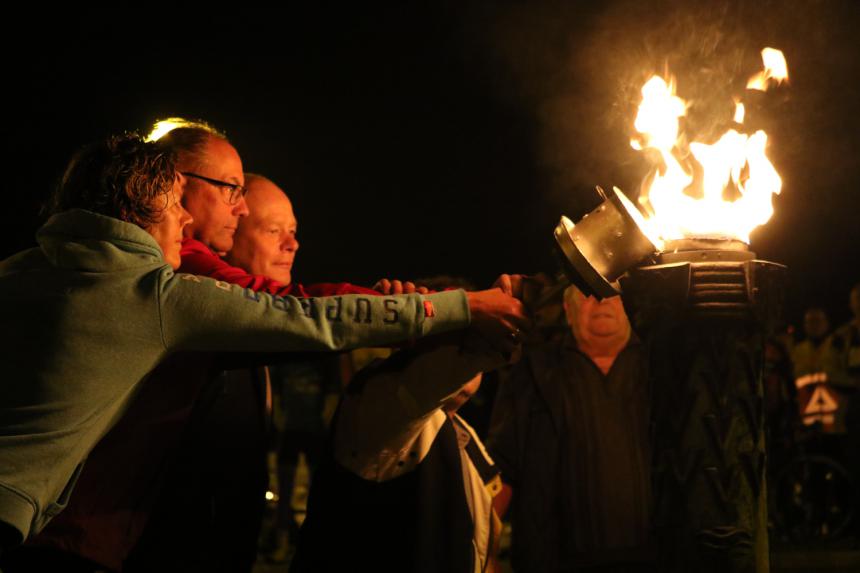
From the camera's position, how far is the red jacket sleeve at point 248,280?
238 cm

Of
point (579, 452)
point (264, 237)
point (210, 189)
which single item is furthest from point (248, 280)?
point (579, 452)

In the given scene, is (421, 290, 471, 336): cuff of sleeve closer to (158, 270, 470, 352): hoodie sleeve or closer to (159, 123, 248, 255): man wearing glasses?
(158, 270, 470, 352): hoodie sleeve

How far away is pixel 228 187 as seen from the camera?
2828 millimetres

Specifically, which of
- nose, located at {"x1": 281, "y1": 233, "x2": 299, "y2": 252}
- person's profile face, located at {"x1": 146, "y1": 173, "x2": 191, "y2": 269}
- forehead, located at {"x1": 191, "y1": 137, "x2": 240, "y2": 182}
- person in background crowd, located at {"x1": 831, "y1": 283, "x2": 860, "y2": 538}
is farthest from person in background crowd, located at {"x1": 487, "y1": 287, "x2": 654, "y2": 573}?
person in background crowd, located at {"x1": 831, "y1": 283, "x2": 860, "y2": 538}

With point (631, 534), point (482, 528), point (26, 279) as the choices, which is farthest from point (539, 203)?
point (26, 279)

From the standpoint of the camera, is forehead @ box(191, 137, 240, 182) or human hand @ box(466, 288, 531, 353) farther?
forehead @ box(191, 137, 240, 182)

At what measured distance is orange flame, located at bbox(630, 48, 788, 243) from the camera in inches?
102

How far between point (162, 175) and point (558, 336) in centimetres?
321

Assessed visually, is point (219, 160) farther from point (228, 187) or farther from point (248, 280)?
point (248, 280)

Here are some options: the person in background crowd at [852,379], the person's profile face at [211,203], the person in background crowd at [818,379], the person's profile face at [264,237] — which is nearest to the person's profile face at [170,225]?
the person's profile face at [211,203]

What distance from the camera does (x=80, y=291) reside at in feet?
6.63

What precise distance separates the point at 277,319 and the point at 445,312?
1.21ft

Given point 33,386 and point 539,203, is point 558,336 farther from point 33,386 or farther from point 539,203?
point 539,203

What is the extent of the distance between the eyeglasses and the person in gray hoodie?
0.56 m
